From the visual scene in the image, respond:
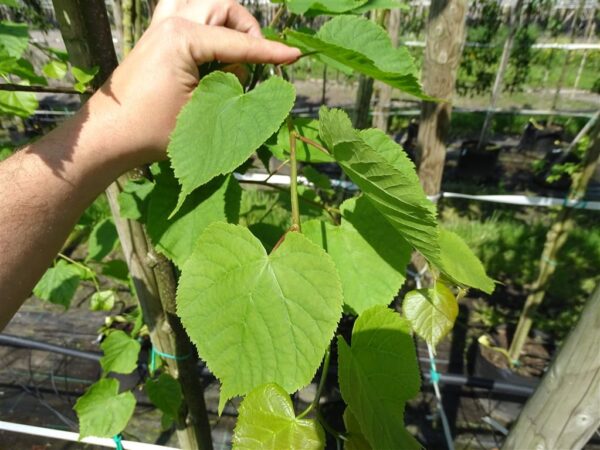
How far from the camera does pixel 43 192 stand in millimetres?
564

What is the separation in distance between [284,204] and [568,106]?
7600 millimetres

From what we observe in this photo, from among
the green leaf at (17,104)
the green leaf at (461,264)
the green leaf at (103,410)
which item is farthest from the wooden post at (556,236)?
the green leaf at (17,104)

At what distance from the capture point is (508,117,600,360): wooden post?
171 centimetres

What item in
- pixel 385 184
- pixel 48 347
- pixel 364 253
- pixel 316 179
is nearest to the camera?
pixel 385 184

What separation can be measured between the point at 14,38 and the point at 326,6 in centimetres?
59

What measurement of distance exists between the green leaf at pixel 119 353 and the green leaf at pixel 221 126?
2.55ft

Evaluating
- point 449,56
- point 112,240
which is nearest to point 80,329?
point 112,240

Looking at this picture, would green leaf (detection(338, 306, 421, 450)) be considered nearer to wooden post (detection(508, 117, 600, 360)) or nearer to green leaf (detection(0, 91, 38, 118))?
green leaf (detection(0, 91, 38, 118))

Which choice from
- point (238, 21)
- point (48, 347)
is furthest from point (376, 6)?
point (48, 347)

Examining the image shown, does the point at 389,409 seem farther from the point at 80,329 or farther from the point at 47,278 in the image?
the point at 80,329

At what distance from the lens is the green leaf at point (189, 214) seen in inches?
19.4

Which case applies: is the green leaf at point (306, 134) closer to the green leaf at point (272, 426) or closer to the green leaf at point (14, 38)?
the green leaf at point (272, 426)

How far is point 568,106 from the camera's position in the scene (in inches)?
262

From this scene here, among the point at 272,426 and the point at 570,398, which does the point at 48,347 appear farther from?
the point at 570,398
